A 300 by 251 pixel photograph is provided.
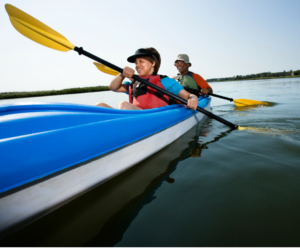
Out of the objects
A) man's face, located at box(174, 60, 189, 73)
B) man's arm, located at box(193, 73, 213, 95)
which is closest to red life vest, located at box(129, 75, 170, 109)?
man's face, located at box(174, 60, 189, 73)

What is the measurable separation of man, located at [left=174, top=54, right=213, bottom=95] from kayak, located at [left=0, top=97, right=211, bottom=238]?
121 inches

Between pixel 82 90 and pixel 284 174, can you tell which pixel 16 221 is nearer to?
pixel 284 174

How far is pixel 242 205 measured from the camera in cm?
122

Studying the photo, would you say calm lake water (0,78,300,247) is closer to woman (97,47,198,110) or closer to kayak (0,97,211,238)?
kayak (0,97,211,238)

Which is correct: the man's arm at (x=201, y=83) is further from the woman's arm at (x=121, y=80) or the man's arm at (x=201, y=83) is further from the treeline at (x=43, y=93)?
the treeline at (x=43, y=93)

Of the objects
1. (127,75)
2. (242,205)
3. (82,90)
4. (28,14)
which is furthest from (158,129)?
(82,90)

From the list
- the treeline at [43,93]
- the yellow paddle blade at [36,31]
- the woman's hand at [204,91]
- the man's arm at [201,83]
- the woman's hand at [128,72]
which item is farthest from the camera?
the treeline at [43,93]

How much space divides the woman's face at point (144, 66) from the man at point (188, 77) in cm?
190

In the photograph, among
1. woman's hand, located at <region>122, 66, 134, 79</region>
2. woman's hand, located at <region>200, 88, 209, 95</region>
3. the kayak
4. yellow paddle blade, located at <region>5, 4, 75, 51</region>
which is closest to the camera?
the kayak

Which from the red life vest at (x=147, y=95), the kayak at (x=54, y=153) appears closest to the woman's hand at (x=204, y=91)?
the red life vest at (x=147, y=95)

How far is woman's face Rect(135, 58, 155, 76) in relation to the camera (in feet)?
7.95

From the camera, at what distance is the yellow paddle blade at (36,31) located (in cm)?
222

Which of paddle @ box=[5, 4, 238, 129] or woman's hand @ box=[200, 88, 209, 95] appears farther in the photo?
woman's hand @ box=[200, 88, 209, 95]

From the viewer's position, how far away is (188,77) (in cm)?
438
